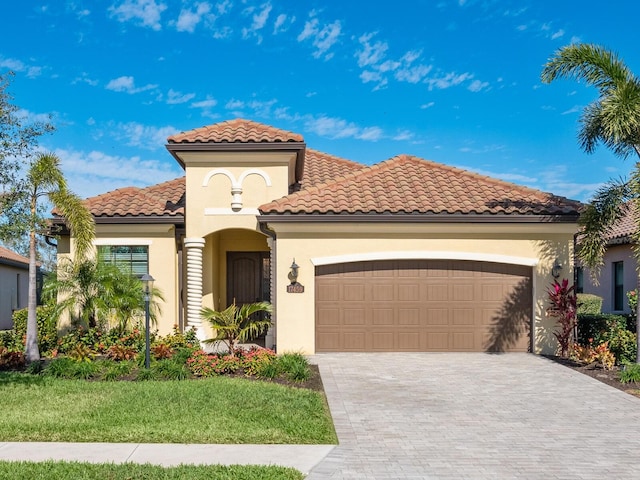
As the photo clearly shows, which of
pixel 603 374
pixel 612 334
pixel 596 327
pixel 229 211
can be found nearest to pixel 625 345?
pixel 612 334

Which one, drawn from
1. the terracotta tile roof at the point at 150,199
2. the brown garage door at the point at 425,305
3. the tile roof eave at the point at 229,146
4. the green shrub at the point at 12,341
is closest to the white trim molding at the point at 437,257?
the brown garage door at the point at 425,305

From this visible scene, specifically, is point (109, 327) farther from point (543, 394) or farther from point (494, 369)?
point (543, 394)

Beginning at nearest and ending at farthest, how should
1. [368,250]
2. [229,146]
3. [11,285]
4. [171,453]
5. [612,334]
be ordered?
1. [171,453]
2. [612,334]
3. [368,250]
4. [229,146]
5. [11,285]

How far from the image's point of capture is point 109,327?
45.0 feet

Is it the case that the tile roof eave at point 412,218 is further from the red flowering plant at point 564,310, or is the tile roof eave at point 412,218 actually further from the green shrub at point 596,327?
the green shrub at point 596,327

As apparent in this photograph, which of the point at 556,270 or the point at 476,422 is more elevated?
the point at 556,270

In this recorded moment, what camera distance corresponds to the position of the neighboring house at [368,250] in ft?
43.4

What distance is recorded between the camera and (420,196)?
1401 centimetres

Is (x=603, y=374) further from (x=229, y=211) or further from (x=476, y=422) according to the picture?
(x=229, y=211)

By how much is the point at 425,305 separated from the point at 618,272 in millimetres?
9943

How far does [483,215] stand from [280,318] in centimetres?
556

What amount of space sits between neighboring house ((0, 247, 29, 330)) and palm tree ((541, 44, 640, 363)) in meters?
23.3

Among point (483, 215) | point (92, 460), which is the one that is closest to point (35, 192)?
point (92, 460)

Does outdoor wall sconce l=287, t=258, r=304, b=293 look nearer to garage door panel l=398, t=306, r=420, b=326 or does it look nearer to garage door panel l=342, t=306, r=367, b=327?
garage door panel l=342, t=306, r=367, b=327
